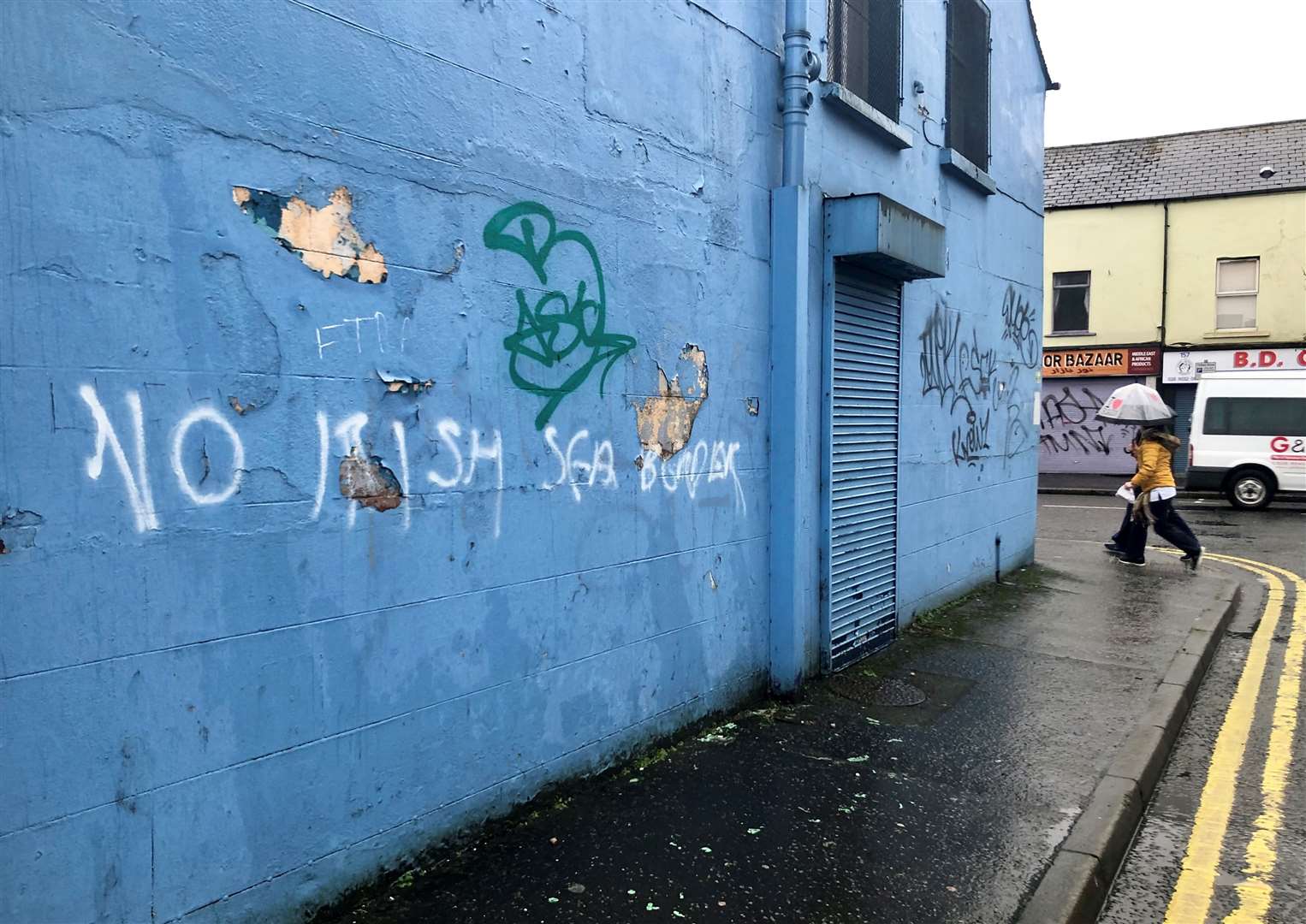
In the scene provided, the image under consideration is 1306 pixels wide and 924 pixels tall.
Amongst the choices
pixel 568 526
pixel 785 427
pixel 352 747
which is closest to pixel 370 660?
pixel 352 747

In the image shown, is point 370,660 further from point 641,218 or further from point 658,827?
point 641,218

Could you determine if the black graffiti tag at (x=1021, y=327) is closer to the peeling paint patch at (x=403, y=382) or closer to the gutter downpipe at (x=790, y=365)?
the gutter downpipe at (x=790, y=365)

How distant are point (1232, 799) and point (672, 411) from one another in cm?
339

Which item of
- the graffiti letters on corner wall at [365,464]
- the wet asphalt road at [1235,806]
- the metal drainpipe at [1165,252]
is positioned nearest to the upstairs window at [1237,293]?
the metal drainpipe at [1165,252]

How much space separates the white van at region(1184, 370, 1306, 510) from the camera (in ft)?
55.0

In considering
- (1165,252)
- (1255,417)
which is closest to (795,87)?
(1255,417)

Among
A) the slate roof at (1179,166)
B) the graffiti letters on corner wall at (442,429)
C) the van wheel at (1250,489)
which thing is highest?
the slate roof at (1179,166)

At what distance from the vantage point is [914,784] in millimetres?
4395

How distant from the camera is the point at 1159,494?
1023cm

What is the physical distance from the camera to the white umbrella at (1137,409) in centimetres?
1027

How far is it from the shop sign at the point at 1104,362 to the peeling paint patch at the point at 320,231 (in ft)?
77.0

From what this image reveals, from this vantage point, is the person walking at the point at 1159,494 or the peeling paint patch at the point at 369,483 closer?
the peeling paint patch at the point at 369,483

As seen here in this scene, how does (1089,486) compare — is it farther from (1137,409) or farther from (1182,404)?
(1137,409)

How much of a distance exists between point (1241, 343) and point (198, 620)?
2464cm
